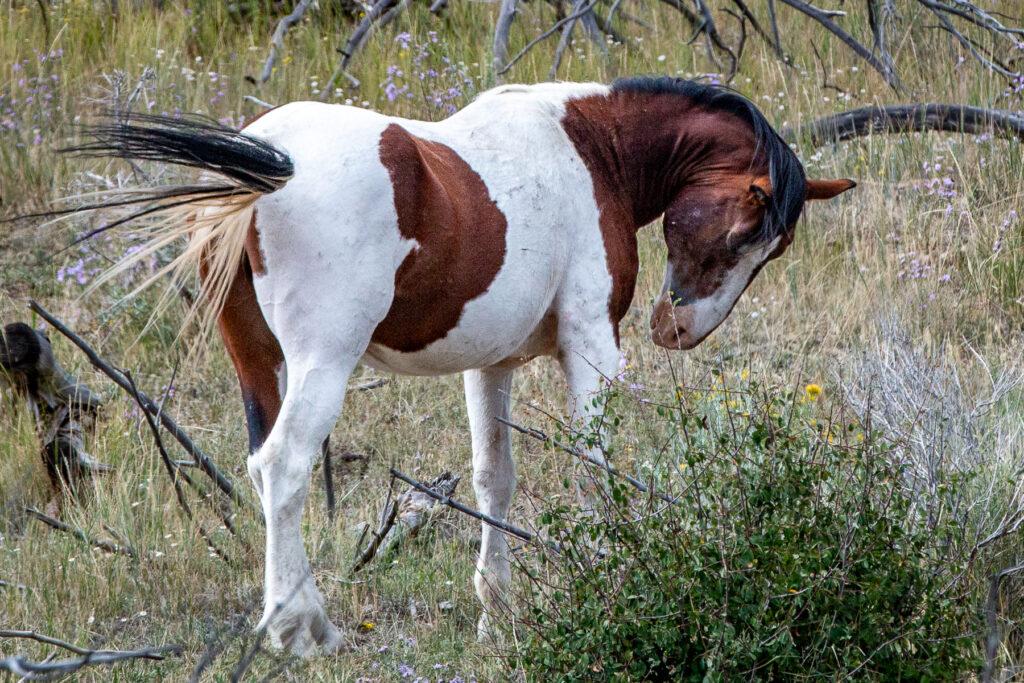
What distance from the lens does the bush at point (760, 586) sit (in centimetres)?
285

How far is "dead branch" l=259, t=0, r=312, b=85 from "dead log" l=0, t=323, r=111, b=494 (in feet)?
11.1

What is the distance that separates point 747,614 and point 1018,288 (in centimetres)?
423

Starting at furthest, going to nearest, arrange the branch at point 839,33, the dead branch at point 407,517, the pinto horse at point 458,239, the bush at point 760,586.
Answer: the branch at point 839,33
the dead branch at point 407,517
the pinto horse at point 458,239
the bush at point 760,586

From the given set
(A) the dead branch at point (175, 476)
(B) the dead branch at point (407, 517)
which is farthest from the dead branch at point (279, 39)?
(B) the dead branch at point (407, 517)

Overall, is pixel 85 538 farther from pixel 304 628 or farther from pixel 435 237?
pixel 435 237

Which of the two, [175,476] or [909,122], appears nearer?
[175,476]

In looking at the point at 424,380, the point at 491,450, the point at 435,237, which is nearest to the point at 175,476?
the point at 491,450

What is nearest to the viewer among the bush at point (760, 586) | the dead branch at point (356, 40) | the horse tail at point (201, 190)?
the bush at point (760, 586)

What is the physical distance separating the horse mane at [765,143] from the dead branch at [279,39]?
4.05 m

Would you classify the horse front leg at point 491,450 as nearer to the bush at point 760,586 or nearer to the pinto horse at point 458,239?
the pinto horse at point 458,239

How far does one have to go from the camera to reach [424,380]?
6168mm

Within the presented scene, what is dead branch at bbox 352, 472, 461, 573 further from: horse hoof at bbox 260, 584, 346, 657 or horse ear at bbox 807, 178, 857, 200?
horse ear at bbox 807, 178, 857, 200

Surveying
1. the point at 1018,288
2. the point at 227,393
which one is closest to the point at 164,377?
the point at 227,393

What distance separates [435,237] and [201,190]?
66cm
